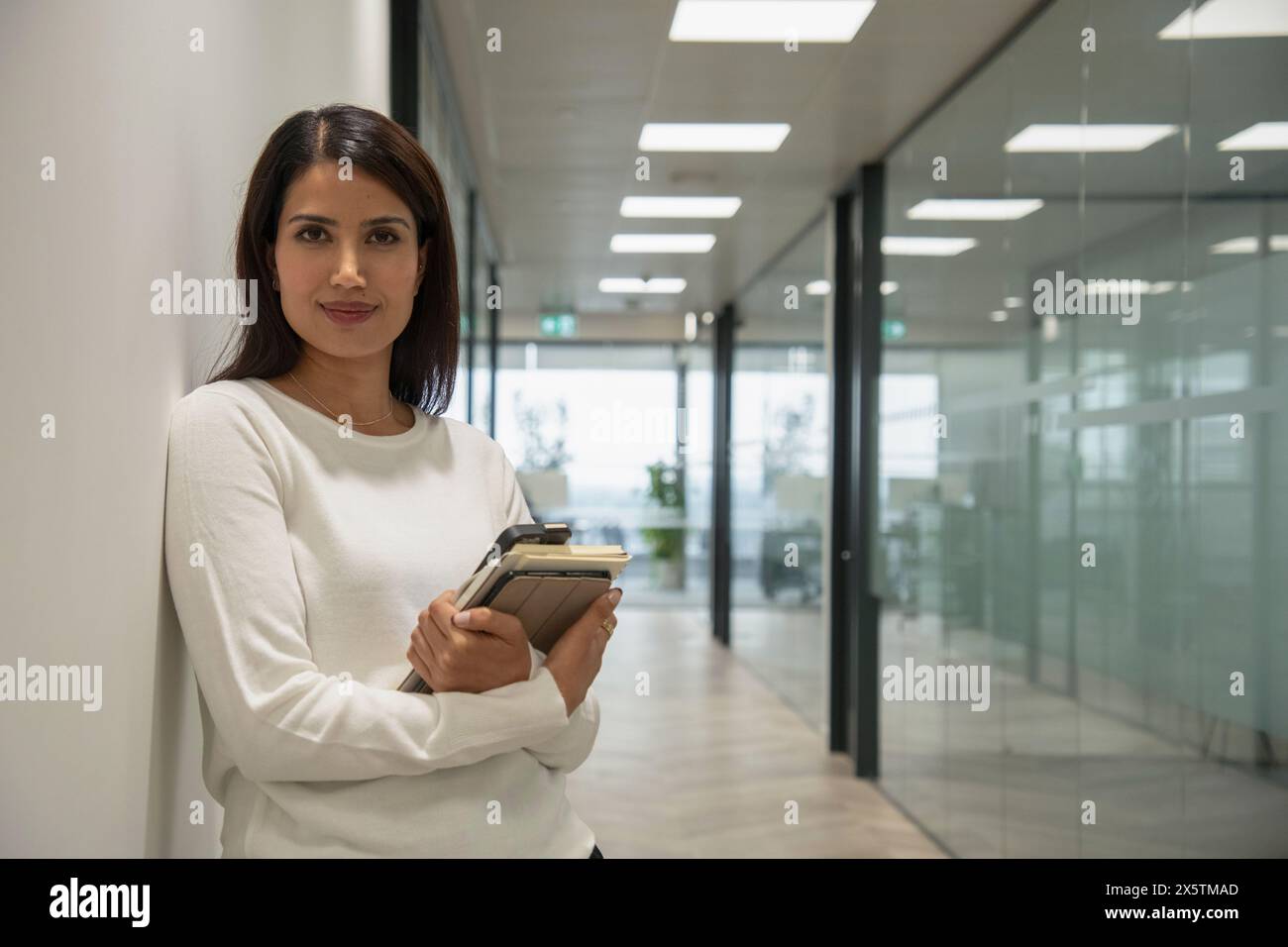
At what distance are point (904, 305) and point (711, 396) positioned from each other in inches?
255

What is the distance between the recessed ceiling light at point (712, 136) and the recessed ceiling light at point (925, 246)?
0.80 meters

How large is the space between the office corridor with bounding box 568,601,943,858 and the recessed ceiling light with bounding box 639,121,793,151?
11.1 ft

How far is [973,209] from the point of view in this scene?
14.4 ft

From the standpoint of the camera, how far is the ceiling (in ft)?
13.4

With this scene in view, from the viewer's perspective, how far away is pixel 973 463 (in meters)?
4.43

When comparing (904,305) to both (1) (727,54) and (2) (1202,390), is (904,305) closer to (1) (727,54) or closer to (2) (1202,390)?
(1) (727,54)

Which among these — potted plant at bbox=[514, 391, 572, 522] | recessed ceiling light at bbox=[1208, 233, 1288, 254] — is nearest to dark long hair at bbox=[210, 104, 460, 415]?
recessed ceiling light at bbox=[1208, 233, 1288, 254]

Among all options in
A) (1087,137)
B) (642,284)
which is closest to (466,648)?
(1087,137)

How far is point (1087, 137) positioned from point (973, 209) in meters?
0.99

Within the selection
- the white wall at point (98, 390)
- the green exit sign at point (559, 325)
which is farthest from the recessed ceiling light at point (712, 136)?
the green exit sign at point (559, 325)

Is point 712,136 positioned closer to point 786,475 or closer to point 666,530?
point 786,475

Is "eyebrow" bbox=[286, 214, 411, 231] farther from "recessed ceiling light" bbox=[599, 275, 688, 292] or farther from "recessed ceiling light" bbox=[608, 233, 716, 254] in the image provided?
"recessed ceiling light" bbox=[599, 275, 688, 292]

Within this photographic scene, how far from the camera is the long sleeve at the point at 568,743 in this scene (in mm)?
1345
